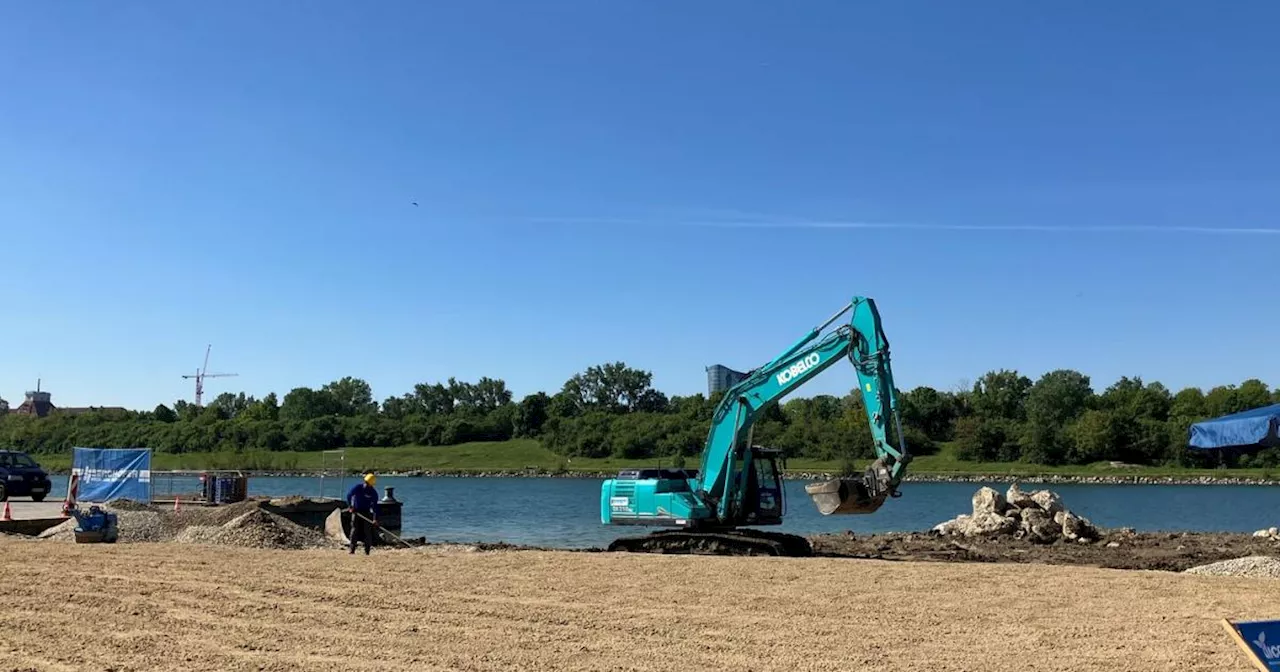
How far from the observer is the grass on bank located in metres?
99.3

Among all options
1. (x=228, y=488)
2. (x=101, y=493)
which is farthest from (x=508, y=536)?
(x=101, y=493)

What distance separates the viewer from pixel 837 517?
4612 centimetres

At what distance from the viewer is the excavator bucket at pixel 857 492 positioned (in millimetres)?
19562

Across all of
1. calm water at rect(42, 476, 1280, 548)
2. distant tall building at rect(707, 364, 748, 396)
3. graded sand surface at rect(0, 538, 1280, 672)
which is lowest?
calm water at rect(42, 476, 1280, 548)

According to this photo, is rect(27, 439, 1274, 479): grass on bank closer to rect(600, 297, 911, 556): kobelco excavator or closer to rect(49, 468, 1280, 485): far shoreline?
rect(49, 468, 1280, 485): far shoreline

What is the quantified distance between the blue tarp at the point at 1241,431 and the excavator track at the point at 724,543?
31.0 feet

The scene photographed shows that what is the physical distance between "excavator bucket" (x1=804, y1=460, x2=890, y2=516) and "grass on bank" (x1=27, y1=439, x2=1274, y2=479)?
7746 centimetres

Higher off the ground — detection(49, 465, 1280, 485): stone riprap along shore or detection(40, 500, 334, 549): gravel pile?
detection(40, 500, 334, 549): gravel pile

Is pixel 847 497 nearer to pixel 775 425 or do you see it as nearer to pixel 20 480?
pixel 20 480

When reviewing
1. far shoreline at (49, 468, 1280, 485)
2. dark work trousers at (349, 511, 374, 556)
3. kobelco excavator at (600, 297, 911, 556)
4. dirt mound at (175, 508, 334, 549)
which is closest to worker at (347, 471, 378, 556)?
dark work trousers at (349, 511, 374, 556)

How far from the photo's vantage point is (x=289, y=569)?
17.6 metres

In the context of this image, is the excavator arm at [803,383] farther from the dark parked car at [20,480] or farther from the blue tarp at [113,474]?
the dark parked car at [20,480]

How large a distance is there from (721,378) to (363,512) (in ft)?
24.7

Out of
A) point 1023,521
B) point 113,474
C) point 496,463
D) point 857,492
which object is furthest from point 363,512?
point 496,463
